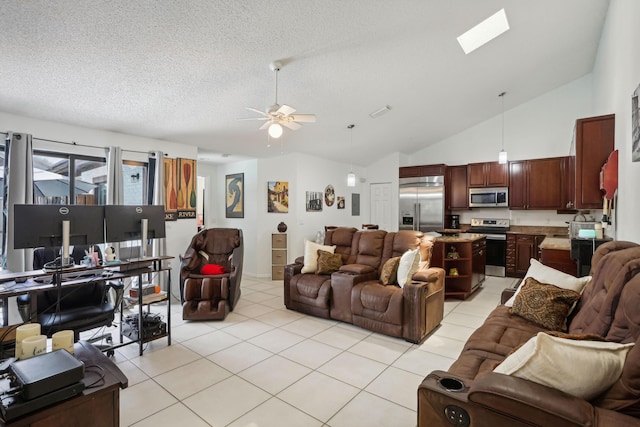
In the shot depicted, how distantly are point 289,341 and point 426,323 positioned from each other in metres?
1.50

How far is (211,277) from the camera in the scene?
404 centimetres

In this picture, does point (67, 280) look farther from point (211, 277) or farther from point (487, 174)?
point (487, 174)

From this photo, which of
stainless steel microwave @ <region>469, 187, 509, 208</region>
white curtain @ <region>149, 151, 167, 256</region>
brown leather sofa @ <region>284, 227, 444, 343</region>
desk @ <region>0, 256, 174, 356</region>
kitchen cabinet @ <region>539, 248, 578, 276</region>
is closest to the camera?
desk @ <region>0, 256, 174, 356</region>

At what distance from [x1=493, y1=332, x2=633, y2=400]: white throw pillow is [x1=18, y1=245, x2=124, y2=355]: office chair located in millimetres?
3158

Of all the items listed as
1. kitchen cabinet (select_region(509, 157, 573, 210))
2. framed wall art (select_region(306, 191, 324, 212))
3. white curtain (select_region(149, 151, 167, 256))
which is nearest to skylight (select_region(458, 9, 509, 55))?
kitchen cabinet (select_region(509, 157, 573, 210))

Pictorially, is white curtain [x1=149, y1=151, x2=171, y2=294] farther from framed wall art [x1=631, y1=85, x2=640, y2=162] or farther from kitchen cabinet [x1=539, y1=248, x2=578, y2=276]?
kitchen cabinet [x1=539, y1=248, x2=578, y2=276]

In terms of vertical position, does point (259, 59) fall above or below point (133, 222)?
above

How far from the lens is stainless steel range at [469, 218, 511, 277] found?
628 cm

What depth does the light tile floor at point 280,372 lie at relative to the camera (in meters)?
2.09

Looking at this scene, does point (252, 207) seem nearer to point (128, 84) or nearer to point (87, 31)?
point (128, 84)

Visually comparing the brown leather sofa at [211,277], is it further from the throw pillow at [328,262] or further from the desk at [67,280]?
the throw pillow at [328,262]

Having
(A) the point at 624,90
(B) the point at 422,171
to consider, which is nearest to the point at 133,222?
(A) the point at 624,90

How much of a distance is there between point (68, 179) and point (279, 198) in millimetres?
3363

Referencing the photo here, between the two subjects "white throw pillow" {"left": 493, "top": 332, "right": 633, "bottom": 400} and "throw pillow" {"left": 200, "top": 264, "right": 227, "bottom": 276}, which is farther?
"throw pillow" {"left": 200, "top": 264, "right": 227, "bottom": 276}
